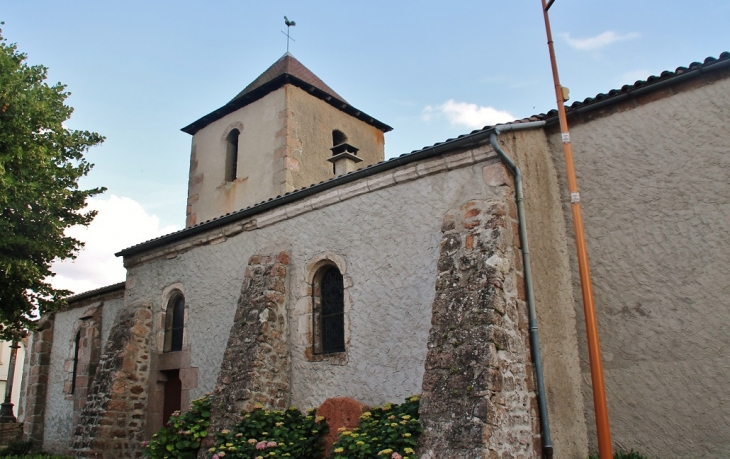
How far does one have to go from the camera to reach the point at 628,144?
298 inches

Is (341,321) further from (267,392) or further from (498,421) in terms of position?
(498,421)

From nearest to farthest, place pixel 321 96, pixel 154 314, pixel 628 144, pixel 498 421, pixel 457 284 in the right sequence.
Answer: pixel 498 421
pixel 457 284
pixel 628 144
pixel 154 314
pixel 321 96

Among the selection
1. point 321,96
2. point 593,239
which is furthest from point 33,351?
point 593,239

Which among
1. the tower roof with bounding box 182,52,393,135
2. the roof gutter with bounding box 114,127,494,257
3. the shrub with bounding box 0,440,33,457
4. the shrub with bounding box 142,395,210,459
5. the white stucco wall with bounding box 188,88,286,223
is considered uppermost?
the tower roof with bounding box 182,52,393,135

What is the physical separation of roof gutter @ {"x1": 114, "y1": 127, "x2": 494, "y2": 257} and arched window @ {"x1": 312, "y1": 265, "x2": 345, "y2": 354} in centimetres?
130

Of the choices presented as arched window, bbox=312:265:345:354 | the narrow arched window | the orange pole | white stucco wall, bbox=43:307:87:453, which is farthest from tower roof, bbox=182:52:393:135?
the orange pole

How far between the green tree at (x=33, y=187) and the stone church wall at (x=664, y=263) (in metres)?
8.44

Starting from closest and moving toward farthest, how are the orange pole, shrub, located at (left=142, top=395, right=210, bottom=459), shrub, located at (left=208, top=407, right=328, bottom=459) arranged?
1. the orange pole
2. shrub, located at (left=208, top=407, right=328, bottom=459)
3. shrub, located at (left=142, top=395, right=210, bottom=459)

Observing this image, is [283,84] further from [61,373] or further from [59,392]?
[59,392]

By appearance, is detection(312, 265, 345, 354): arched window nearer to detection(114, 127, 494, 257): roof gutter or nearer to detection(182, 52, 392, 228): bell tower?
detection(114, 127, 494, 257): roof gutter

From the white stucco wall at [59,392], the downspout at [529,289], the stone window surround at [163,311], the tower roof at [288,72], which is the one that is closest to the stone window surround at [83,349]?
the white stucco wall at [59,392]

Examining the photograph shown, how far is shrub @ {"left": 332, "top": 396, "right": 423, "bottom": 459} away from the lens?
6.04 m

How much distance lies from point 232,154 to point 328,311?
783 centimetres

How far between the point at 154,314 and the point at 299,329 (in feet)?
13.6
